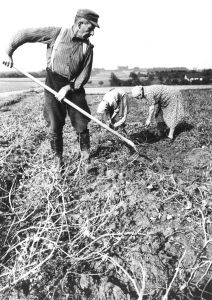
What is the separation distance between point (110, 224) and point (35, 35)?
1.85m

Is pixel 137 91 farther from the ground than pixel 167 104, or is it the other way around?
pixel 137 91

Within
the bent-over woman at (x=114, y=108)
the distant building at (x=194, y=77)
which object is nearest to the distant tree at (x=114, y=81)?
the distant building at (x=194, y=77)

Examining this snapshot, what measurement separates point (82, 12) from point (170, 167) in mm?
1941

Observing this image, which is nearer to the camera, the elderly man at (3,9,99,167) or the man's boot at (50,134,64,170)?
the elderly man at (3,9,99,167)

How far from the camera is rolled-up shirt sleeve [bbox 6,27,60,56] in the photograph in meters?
2.79

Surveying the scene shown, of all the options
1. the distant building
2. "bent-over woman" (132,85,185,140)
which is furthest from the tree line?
"bent-over woman" (132,85,185,140)

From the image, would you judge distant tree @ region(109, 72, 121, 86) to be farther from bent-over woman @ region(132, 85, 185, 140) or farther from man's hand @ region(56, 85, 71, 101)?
man's hand @ region(56, 85, 71, 101)

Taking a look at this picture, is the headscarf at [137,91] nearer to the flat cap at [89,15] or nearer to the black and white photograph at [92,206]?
the black and white photograph at [92,206]

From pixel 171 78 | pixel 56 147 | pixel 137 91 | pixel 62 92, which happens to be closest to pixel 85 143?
pixel 56 147

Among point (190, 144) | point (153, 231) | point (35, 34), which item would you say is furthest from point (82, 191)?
point (190, 144)

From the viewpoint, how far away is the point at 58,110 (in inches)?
121

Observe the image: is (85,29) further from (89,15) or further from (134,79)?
(134,79)

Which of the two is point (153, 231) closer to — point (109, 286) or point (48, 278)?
point (109, 286)

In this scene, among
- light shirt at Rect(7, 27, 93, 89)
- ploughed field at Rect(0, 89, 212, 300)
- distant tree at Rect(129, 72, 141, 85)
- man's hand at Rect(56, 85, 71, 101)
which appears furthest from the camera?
distant tree at Rect(129, 72, 141, 85)
